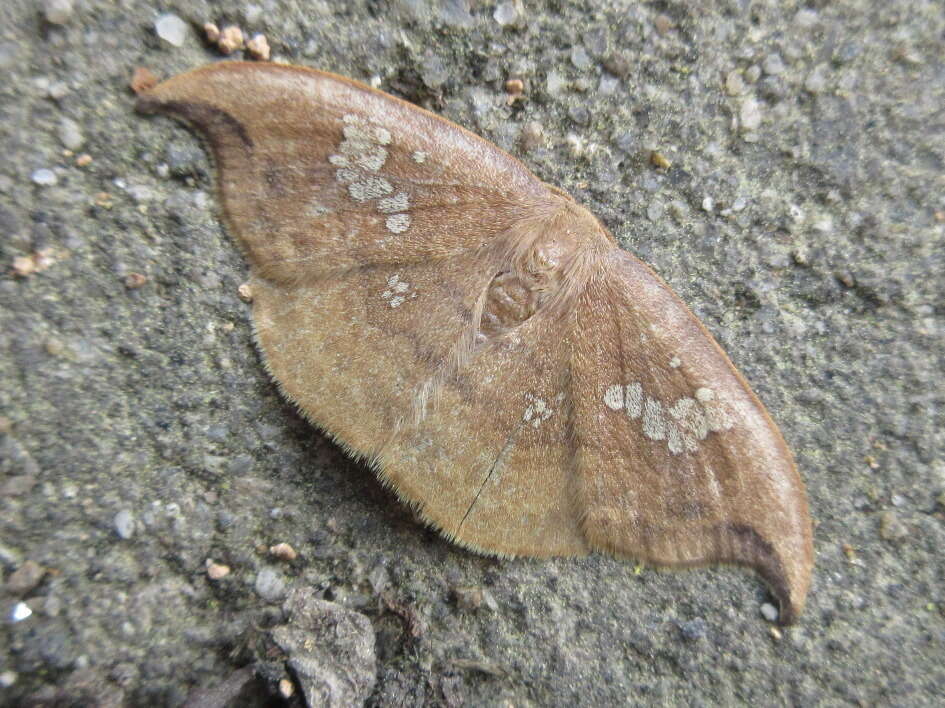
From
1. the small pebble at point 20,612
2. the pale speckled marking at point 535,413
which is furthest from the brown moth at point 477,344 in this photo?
the small pebble at point 20,612

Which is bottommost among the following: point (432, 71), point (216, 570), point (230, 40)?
point (216, 570)

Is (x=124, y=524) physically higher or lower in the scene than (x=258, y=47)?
lower

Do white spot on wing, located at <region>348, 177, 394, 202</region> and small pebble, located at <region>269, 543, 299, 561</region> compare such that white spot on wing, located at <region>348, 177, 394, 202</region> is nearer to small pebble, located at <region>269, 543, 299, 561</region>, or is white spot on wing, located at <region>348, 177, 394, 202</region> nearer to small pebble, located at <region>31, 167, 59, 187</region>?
small pebble, located at <region>31, 167, 59, 187</region>

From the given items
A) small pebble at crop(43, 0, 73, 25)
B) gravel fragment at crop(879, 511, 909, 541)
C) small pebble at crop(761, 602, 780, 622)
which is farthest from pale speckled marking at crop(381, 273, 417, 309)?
gravel fragment at crop(879, 511, 909, 541)

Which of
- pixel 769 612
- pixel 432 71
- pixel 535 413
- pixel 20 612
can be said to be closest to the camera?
pixel 20 612

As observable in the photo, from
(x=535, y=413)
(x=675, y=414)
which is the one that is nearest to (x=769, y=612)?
(x=675, y=414)

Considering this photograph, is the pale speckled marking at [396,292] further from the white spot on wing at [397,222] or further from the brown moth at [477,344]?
the white spot on wing at [397,222]

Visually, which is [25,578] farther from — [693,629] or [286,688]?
[693,629]
